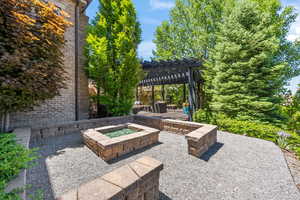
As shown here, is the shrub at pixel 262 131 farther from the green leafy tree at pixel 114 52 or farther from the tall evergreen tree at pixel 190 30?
the tall evergreen tree at pixel 190 30

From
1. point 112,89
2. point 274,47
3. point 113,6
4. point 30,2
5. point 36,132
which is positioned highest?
point 113,6

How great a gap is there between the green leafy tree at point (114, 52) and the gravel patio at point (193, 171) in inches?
121

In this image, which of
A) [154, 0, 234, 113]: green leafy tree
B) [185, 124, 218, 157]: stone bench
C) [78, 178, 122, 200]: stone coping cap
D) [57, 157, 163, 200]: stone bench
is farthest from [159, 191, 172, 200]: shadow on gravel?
[154, 0, 234, 113]: green leafy tree

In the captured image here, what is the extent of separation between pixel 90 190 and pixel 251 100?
721cm

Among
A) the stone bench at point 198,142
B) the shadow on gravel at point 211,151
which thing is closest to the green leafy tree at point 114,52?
the stone bench at point 198,142

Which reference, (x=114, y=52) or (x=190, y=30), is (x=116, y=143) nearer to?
(x=114, y=52)

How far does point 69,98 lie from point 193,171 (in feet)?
20.2

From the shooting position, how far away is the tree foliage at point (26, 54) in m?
3.06

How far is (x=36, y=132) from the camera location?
4273mm

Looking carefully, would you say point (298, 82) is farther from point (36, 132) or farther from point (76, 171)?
point (36, 132)

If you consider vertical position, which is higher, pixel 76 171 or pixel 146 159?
pixel 146 159

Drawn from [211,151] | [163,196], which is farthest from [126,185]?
[211,151]

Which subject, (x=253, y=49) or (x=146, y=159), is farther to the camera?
(x=253, y=49)

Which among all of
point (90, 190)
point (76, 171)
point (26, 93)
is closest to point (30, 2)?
point (26, 93)
